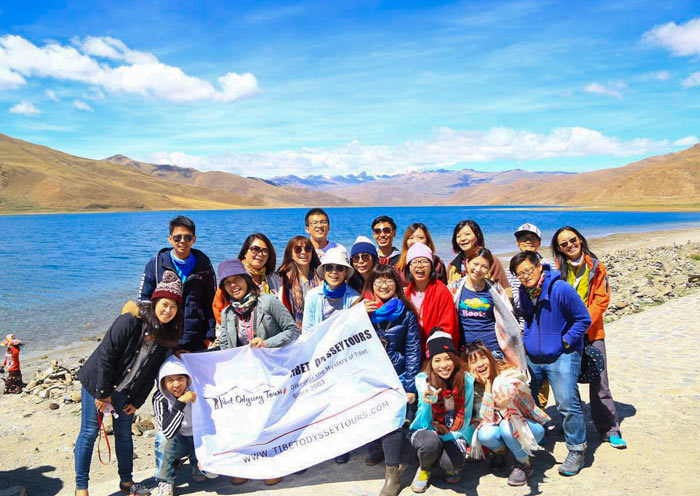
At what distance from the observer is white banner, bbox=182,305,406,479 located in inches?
172

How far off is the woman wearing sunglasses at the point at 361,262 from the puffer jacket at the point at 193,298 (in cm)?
153

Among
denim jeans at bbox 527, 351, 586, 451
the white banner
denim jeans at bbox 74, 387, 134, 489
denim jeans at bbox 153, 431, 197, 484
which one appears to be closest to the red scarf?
the white banner

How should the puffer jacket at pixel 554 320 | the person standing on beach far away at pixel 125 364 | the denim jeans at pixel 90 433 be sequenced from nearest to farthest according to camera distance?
the person standing on beach far away at pixel 125 364
the denim jeans at pixel 90 433
the puffer jacket at pixel 554 320

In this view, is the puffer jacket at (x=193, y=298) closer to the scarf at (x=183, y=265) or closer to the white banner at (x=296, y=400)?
the scarf at (x=183, y=265)

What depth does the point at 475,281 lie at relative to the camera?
4691mm

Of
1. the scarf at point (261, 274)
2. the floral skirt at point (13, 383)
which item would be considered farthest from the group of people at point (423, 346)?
the floral skirt at point (13, 383)

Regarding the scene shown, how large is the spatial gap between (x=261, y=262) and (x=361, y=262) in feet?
4.08

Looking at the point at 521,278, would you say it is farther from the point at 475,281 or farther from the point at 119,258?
the point at 119,258

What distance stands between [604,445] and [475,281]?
91.5 inches

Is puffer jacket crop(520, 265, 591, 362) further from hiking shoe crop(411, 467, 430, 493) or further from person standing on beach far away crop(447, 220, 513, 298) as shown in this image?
hiking shoe crop(411, 467, 430, 493)

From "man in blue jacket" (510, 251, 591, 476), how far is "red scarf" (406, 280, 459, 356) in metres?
0.73

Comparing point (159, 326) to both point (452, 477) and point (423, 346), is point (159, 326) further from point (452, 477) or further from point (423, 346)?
point (452, 477)

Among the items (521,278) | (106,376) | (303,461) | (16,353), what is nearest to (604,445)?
(521,278)

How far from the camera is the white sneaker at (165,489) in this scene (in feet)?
14.2
